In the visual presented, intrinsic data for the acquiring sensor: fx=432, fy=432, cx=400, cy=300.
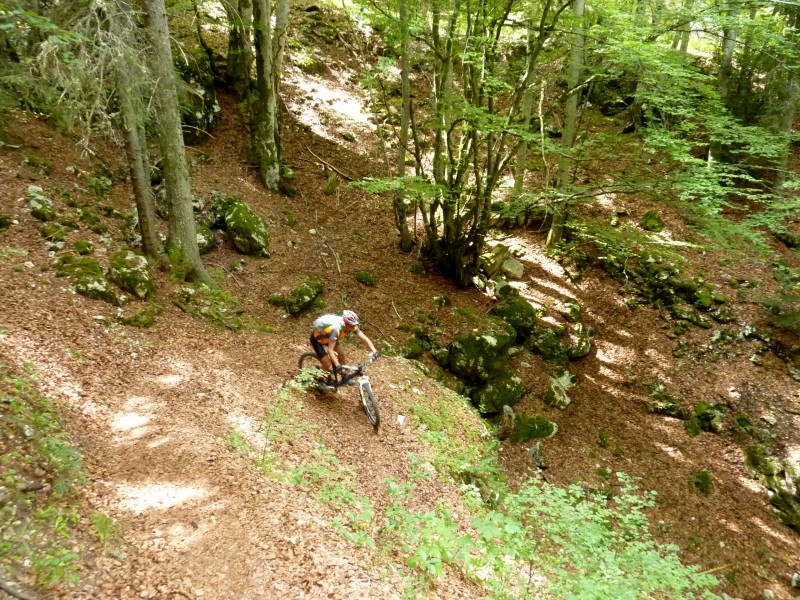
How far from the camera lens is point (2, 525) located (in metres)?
2.93

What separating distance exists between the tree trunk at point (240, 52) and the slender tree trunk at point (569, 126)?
8242mm

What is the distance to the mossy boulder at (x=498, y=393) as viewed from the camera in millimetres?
9977


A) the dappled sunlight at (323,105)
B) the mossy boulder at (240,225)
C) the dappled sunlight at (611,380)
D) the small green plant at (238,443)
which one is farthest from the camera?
the dappled sunlight at (323,105)

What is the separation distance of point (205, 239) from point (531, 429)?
839cm

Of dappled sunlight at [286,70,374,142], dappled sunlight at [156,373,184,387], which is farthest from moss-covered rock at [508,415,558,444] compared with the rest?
dappled sunlight at [286,70,374,142]

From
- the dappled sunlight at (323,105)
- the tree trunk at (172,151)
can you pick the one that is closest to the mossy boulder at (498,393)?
the tree trunk at (172,151)

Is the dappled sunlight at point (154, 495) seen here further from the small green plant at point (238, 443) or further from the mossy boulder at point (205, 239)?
the mossy boulder at point (205, 239)

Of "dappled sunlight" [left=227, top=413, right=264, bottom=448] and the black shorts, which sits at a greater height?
the black shorts

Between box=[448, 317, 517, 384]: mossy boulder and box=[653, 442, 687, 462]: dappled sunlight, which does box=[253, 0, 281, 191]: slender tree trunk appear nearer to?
box=[448, 317, 517, 384]: mossy boulder

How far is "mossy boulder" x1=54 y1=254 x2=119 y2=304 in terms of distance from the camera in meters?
6.55

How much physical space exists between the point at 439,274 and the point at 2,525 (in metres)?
10.6

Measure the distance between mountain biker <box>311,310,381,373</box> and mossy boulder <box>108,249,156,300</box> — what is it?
10.9 feet

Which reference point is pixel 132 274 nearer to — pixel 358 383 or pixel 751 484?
pixel 358 383

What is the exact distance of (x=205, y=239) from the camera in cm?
953
